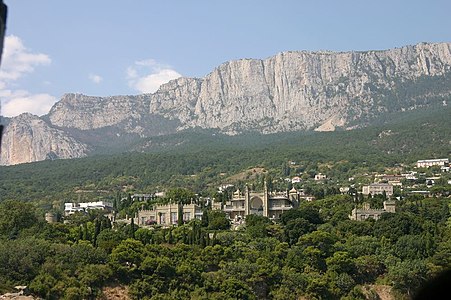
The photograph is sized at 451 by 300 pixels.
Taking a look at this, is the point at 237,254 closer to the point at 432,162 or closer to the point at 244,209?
the point at 244,209

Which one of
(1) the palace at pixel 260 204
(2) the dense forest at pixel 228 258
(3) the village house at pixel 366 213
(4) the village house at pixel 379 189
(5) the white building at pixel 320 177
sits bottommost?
(2) the dense forest at pixel 228 258

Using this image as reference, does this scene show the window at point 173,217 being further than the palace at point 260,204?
No

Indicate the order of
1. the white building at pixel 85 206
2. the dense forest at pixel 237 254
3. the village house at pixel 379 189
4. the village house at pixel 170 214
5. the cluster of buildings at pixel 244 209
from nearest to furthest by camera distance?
the dense forest at pixel 237 254, the cluster of buildings at pixel 244 209, the village house at pixel 170 214, the village house at pixel 379 189, the white building at pixel 85 206

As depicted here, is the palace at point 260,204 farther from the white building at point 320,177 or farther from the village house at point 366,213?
the white building at point 320,177

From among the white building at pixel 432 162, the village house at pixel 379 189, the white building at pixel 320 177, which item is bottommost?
the village house at pixel 379 189

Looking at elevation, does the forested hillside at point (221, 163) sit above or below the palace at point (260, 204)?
above

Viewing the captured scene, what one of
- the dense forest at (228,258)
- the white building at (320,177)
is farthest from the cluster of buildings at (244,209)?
the white building at (320,177)

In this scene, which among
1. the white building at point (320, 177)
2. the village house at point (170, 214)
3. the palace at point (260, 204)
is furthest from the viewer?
the white building at point (320, 177)

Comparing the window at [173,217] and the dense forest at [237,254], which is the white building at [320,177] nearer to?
the dense forest at [237,254]

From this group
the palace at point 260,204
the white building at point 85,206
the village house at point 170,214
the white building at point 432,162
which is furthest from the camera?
the white building at point 432,162

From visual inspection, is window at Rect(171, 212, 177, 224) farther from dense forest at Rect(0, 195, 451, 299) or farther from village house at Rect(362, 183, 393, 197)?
village house at Rect(362, 183, 393, 197)

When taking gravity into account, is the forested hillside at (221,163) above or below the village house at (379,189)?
above

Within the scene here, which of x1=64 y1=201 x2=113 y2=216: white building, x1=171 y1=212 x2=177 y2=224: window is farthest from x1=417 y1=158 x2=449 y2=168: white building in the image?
x1=171 y1=212 x2=177 y2=224: window

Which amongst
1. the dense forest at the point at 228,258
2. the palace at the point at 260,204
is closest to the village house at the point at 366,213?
the dense forest at the point at 228,258
